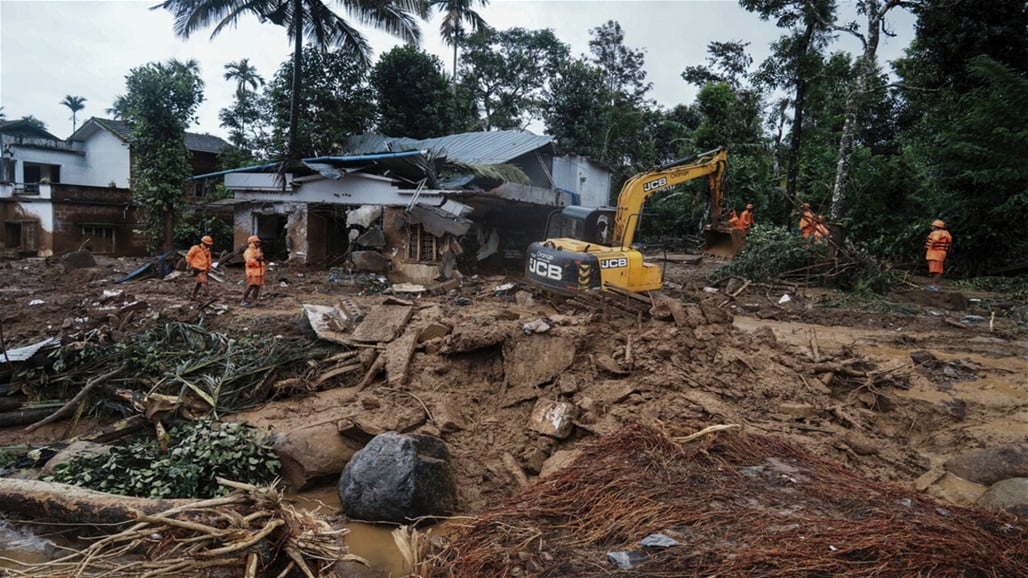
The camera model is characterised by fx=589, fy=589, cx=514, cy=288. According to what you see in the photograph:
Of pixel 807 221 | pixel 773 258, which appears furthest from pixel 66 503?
pixel 807 221

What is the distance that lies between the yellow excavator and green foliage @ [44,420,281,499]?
15.5ft

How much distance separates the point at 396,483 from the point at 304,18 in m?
18.1

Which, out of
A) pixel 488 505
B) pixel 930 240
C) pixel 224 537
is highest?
pixel 930 240

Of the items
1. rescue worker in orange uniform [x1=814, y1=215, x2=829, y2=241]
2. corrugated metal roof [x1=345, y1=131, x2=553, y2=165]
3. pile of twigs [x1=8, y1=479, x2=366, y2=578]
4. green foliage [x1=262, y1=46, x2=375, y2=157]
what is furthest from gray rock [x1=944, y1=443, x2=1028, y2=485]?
green foliage [x1=262, y1=46, x2=375, y2=157]

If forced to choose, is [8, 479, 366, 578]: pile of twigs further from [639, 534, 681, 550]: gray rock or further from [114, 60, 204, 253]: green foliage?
[114, 60, 204, 253]: green foliage

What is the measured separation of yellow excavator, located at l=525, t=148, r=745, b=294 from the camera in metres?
8.55

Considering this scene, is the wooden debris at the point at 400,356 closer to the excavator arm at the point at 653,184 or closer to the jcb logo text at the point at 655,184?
the excavator arm at the point at 653,184

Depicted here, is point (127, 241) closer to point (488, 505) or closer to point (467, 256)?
point (467, 256)

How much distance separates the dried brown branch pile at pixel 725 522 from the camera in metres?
3.31

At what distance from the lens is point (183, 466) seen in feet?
17.2

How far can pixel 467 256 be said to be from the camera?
15.8 m

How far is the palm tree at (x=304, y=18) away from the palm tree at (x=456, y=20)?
2.91 m

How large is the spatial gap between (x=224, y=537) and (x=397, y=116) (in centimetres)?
2118

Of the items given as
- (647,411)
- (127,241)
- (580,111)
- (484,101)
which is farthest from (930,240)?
(127,241)
